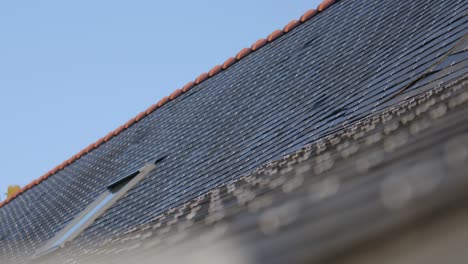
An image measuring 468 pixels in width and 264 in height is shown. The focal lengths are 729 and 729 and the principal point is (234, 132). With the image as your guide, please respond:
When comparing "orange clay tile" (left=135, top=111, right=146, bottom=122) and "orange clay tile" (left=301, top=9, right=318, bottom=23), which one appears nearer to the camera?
"orange clay tile" (left=301, top=9, right=318, bottom=23)

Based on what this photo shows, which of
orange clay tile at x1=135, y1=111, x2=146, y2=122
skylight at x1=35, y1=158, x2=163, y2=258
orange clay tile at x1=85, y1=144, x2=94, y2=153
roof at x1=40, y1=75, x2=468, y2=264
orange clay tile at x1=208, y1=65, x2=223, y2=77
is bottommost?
skylight at x1=35, y1=158, x2=163, y2=258

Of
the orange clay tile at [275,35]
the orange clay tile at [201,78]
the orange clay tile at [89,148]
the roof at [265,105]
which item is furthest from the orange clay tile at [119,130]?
the orange clay tile at [275,35]

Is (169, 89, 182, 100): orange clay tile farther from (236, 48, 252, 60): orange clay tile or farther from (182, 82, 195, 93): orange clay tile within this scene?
(236, 48, 252, 60): orange clay tile

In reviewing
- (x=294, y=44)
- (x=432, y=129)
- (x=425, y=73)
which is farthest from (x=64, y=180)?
(x=432, y=129)

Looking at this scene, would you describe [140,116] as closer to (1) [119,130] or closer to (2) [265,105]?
(1) [119,130]

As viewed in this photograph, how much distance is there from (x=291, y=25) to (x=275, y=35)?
1.13 feet

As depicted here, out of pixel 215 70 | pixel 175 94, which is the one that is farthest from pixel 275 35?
pixel 175 94

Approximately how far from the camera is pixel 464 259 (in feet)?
4.74

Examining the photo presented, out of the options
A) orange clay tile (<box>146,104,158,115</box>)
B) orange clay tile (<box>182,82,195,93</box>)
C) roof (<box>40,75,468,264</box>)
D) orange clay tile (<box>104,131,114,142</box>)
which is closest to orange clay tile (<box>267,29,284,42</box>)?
orange clay tile (<box>182,82,195,93</box>)

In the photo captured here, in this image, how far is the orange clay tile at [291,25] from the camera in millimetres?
12141

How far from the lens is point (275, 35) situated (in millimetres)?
12367

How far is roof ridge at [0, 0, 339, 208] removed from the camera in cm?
1206

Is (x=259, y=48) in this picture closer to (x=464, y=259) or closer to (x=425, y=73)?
(x=425, y=73)

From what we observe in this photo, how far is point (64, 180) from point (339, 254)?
13841mm
